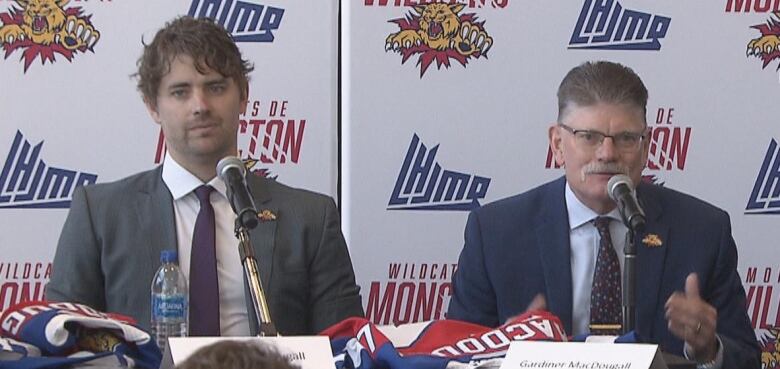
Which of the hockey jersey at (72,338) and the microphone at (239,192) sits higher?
the microphone at (239,192)

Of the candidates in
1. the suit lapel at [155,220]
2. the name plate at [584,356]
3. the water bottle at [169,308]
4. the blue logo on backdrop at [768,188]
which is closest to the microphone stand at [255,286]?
the water bottle at [169,308]

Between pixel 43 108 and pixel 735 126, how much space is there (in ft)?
7.14

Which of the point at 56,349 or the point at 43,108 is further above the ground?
the point at 43,108

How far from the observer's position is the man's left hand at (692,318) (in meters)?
2.79

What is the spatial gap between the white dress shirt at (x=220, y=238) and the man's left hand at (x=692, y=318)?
1011 mm

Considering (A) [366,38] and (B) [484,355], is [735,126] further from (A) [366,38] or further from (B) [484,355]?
(B) [484,355]

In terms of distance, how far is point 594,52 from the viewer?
14.0 feet

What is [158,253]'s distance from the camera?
3.27 metres

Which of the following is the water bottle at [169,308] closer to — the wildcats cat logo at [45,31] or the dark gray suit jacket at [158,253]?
the dark gray suit jacket at [158,253]

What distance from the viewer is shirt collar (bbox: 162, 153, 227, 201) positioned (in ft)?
11.0

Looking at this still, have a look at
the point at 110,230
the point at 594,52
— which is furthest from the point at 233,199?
the point at 594,52

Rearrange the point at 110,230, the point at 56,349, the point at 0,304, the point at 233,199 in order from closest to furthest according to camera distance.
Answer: the point at 56,349, the point at 233,199, the point at 110,230, the point at 0,304

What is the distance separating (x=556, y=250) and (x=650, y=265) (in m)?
0.23

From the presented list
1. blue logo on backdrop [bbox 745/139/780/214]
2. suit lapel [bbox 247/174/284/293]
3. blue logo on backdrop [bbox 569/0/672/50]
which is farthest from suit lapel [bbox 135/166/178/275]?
blue logo on backdrop [bbox 745/139/780/214]
